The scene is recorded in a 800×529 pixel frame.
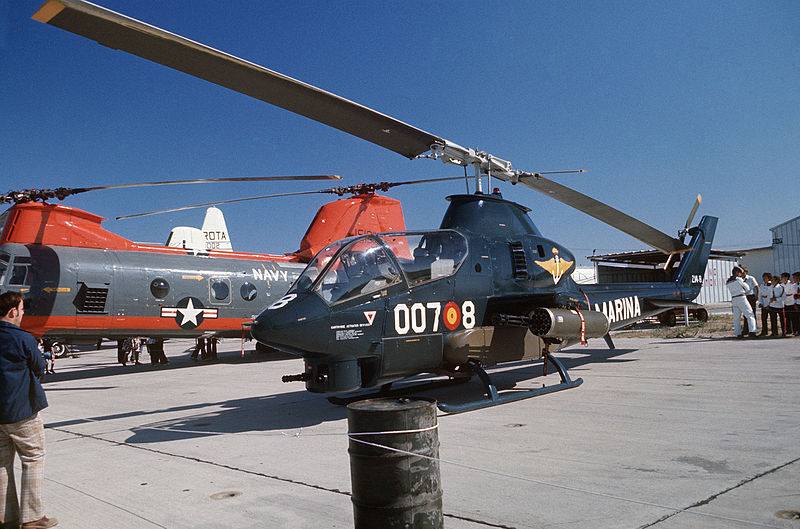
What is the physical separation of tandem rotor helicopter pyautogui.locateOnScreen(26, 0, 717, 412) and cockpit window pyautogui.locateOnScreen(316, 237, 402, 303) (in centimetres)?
1

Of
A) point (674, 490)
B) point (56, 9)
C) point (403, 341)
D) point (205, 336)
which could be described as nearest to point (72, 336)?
point (205, 336)

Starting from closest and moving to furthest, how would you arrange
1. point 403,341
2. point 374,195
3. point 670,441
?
point 670,441, point 403,341, point 374,195

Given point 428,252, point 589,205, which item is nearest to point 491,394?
point 428,252

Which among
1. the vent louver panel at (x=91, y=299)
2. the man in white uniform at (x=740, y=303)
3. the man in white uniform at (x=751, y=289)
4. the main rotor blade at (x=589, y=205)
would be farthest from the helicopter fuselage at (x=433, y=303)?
the man in white uniform at (x=751, y=289)

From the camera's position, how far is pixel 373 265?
681cm

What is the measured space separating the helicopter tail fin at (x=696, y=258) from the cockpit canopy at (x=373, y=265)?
7.52 metres

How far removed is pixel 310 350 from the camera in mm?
6199

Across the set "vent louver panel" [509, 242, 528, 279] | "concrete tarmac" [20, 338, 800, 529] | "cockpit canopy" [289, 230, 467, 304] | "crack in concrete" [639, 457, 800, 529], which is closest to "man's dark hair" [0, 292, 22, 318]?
"concrete tarmac" [20, 338, 800, 529]

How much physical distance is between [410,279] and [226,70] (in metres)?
3.19

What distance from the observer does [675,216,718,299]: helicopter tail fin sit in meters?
12.6

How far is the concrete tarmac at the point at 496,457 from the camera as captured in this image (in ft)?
11.6

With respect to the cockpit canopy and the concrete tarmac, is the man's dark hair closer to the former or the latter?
the concrete tarmac

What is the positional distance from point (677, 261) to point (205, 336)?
467 inches

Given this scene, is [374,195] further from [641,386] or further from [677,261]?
[641,386]
